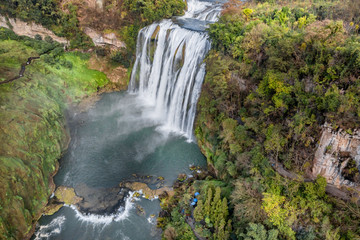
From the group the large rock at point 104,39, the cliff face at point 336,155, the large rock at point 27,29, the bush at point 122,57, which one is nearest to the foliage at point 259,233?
the cliff face at point 336,155

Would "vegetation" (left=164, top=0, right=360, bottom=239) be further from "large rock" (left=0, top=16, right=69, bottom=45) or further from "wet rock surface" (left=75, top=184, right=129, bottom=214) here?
"large rock" (left=0, top=16, right=69, bottom=45)

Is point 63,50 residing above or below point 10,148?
above

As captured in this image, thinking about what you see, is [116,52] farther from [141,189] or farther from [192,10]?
[141,189]

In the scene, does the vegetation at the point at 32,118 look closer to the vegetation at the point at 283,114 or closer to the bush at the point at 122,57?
the bush at the point at 122,57

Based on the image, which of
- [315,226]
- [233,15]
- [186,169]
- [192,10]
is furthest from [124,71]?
[315,226]

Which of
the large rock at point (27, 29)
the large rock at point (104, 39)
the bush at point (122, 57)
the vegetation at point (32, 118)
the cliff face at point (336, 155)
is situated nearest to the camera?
the cliff face at point (336, 155)

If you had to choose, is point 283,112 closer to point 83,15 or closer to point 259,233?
point 259,233
